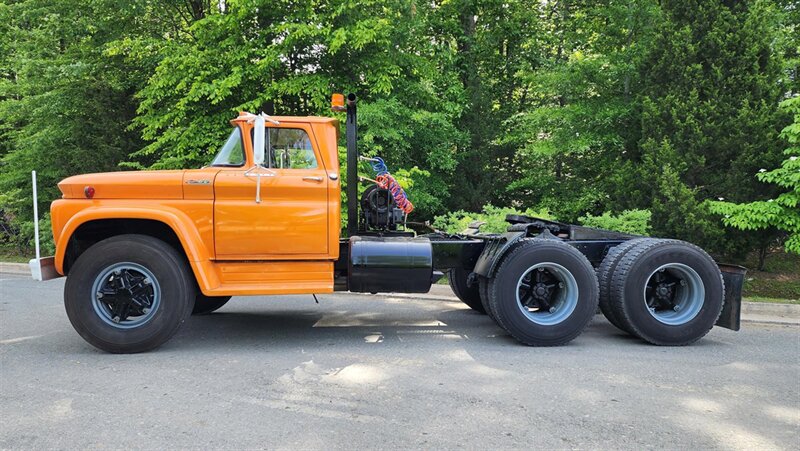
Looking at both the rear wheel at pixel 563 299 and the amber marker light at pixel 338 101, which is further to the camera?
the amber marker light at pixel 338 101

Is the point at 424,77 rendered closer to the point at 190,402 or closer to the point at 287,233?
the point at 287,233

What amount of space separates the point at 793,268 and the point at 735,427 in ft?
30.8

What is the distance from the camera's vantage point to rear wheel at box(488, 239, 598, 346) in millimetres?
5301

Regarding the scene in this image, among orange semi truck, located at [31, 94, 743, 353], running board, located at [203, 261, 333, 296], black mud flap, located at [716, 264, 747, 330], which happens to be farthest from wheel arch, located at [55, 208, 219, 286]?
black mud flap, located at [716, 264, 747, 330]

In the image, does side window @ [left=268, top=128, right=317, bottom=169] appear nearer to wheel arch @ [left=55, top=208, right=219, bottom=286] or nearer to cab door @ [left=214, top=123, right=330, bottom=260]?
cab door @ [left=214, top=123, right=330, bottom=260]

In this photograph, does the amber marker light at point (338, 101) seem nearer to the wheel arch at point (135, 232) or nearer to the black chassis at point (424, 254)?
the black chassis at point (424, 254)

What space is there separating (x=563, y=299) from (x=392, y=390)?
2419 millimetres

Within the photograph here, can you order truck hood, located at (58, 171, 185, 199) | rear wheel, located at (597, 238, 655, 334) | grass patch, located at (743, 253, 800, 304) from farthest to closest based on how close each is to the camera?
grass patch, located at (743, 253, 800, 304), rear wheel, located at (597, 238, 655, 334), truck hood, located at (58, 171, 185, 199)

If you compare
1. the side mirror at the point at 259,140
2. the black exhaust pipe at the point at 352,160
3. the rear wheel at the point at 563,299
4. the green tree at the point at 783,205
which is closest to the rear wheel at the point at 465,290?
the rear wheel at the point at 563,299

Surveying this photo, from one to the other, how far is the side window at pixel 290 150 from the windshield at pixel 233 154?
12.6 inches

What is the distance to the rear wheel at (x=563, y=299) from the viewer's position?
209 inches

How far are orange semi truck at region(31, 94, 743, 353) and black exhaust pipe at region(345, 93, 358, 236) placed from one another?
0.11 feet

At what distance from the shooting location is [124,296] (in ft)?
16.3

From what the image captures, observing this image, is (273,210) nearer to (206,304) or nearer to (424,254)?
(424,254)
